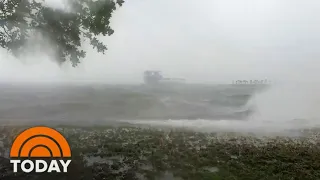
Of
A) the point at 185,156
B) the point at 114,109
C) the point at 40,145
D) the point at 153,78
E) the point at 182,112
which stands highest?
the point at 153,78

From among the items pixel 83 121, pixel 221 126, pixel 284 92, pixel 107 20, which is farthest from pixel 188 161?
pixel 284 92

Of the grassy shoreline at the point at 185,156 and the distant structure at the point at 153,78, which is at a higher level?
the distant structure at the point at 153,78

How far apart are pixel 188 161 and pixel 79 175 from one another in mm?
4930

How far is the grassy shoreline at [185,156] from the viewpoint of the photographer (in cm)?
1235

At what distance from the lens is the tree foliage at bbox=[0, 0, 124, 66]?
1361 cm

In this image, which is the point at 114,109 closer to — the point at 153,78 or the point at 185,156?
the point at 185,156

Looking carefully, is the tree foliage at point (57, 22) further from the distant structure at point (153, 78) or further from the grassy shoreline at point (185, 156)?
the distant structure at point (153, 78)

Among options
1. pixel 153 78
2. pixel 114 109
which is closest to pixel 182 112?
pixel 114 109

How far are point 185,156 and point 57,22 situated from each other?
8821 mm

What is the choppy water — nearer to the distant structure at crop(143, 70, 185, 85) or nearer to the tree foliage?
the tree foliage

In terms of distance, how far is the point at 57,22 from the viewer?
14008mm

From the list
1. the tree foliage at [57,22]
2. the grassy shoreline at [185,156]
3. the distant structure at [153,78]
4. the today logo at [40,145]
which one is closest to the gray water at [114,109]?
the grassy shoreline at [185,156]

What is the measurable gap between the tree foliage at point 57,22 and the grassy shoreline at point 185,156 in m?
5.42

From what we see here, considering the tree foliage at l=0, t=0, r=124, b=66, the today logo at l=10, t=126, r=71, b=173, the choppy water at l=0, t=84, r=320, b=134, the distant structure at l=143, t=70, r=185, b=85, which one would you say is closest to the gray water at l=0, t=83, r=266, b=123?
the choppy water at l=0, t=84, r=320, b=134
